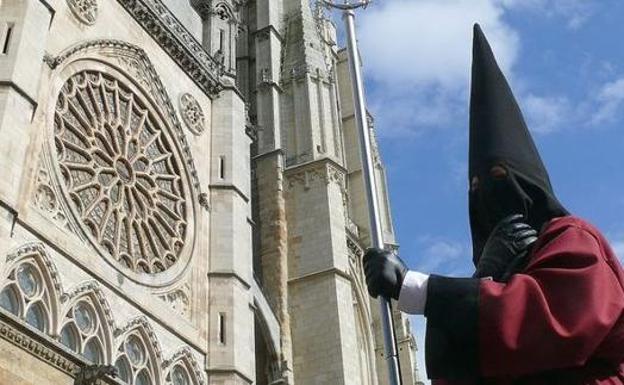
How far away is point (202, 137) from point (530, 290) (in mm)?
12207

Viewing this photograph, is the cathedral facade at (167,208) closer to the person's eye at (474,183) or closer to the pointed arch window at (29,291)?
the pointed arch window at (29,291)

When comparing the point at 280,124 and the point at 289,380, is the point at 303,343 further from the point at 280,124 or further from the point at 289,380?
the point at 280,124

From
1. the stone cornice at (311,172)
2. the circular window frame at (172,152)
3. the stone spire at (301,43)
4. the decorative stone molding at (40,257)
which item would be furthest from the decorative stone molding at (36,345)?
the stone spire at (301,43)

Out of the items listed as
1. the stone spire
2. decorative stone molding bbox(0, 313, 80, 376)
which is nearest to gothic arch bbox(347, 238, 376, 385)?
the stone spire

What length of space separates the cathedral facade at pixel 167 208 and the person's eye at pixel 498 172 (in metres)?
6.62

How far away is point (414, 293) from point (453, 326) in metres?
0.16

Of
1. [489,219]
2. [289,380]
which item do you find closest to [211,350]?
[289,380]

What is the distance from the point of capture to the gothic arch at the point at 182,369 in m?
10.9

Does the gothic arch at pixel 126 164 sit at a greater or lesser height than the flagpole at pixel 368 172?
greater

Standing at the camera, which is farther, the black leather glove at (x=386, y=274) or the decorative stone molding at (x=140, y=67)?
the decorative stone molding at (x=140, y=67)

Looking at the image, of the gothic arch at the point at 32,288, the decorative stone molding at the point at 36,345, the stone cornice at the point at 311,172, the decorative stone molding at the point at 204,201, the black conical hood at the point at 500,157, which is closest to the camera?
the black conical hood at the point at 500,157

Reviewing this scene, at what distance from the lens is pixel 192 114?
13.8 meters

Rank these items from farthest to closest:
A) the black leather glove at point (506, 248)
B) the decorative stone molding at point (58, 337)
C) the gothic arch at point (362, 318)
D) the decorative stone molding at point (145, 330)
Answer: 1. the gothic arch at point (362, 318)
2. the decorative stone molding at point (145, 330)
3. the decorative stone molding at point (58, 337)
4. the black leather glove at point (506, 248)

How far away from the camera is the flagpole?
272 cm
